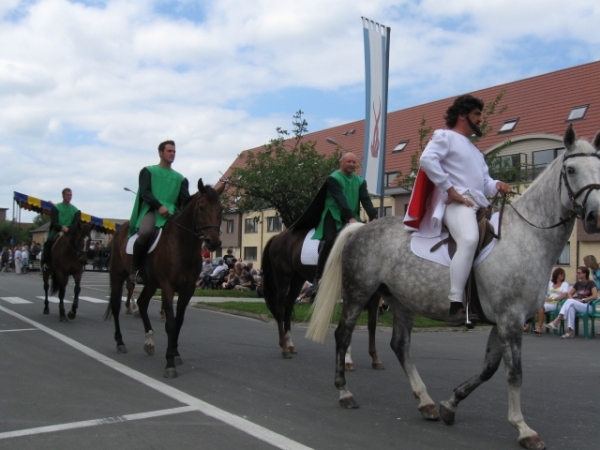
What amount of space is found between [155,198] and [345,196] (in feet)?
8.21

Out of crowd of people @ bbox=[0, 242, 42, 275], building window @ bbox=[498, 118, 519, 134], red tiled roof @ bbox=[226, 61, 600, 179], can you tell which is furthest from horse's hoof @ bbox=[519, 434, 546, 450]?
crowd of people @ bbox=[0, 242, 42, 275]

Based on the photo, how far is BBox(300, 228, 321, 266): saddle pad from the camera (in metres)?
9.21

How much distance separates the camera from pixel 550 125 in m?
40.4

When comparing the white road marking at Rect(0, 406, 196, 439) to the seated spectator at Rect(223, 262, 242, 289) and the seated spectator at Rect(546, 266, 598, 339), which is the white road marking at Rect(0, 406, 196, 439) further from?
the seated spectator at Rect(223, 262, 242, 289)

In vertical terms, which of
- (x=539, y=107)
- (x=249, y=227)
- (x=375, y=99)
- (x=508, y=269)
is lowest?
(x=508, y=269)

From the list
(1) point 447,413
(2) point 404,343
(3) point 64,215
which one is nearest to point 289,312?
(2) point 404,343

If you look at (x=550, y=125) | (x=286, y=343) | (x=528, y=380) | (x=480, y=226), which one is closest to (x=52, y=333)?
(x=286, y=343)

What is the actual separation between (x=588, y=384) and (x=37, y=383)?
6169 mm

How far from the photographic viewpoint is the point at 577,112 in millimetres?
39812

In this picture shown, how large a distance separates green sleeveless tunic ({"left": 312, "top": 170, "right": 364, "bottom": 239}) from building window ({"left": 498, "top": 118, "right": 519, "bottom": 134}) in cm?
3613

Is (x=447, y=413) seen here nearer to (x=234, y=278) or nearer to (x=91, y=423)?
(x=91, y=423)

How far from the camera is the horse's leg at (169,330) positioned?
7.77 meters

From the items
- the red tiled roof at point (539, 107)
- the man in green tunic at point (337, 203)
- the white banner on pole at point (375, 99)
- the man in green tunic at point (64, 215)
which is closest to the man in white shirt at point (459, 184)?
the man in green tunic at point (337, 203)

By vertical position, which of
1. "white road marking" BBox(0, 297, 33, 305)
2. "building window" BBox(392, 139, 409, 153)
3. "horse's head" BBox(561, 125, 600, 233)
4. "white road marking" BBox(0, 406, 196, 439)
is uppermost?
"building window" BBox(392, 139, 409, 153)
